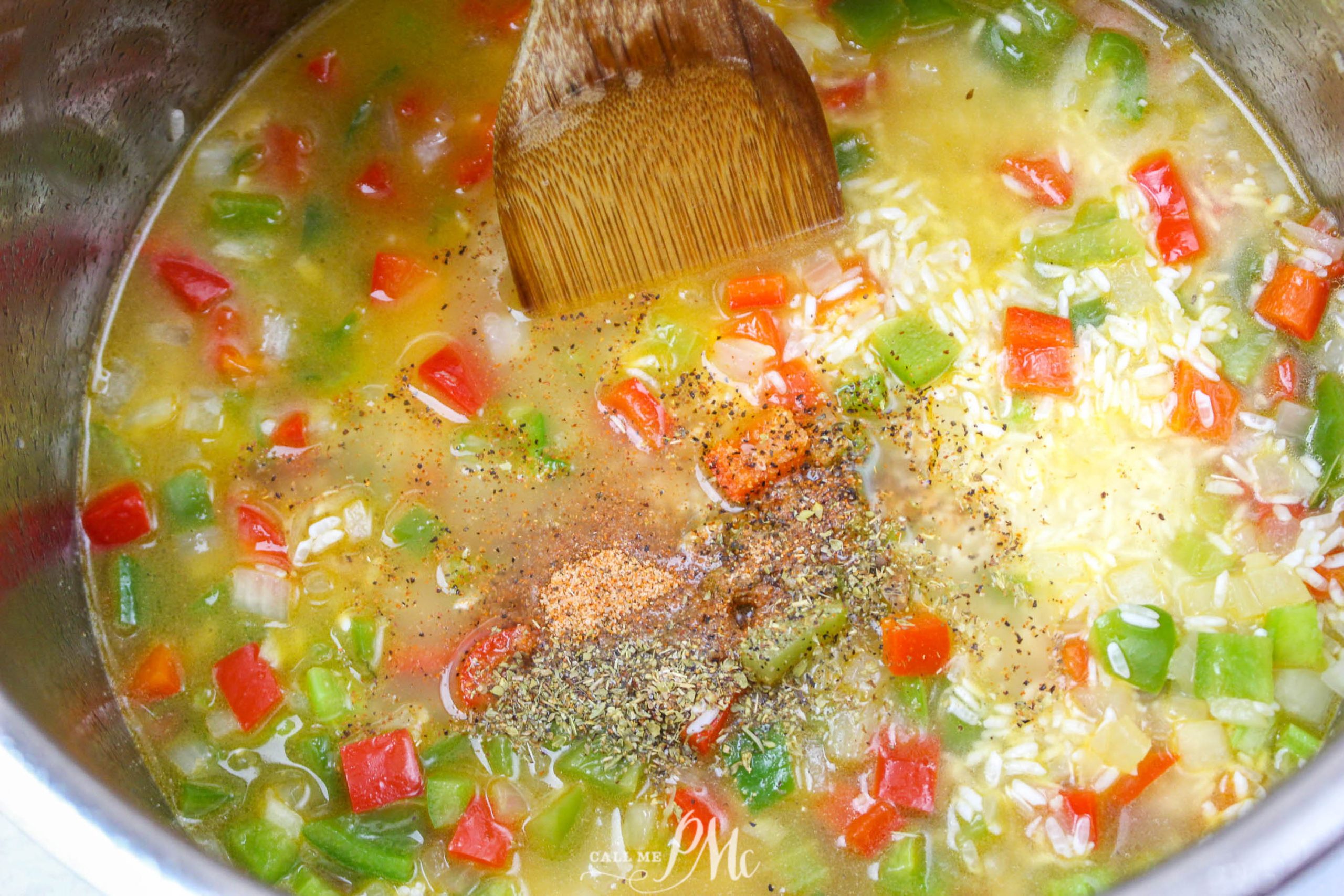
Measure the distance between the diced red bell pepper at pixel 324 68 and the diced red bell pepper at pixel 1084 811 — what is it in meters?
3.36

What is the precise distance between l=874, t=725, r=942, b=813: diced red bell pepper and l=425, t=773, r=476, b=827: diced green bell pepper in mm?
1250

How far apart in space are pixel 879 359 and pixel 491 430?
1.28 metres

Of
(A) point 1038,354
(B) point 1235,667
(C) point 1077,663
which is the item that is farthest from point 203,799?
(B) point 1235,667

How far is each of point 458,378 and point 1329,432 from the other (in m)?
2.78

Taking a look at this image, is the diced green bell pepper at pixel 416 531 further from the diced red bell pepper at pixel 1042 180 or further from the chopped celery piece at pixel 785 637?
the diced red bell pepper at pixel 1042 180

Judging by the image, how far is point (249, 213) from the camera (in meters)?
3.65

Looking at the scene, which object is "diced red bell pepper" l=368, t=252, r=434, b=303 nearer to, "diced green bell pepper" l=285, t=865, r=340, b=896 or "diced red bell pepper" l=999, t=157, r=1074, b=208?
"diced green bell pepper" l=285, t=865, r=340, b=896

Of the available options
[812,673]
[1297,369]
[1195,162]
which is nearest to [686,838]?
[812,673]

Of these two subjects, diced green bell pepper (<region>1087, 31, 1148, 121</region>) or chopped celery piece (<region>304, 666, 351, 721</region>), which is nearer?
chopped celery piece (<region>304, 666, 351, 721</region>)

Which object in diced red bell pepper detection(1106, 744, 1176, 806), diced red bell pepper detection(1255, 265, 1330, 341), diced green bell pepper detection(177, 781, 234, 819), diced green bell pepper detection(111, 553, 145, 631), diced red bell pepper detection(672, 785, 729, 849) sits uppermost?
diced red bell pepper detection(1255, 265, 1330, 341)

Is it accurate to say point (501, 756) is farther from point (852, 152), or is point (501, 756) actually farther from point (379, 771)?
point (852, 152)

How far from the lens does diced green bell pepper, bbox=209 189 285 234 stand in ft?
12.0

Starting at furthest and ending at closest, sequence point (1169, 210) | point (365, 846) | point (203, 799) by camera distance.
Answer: point (1169, 210)
point (203, 799)
point (365, 846)

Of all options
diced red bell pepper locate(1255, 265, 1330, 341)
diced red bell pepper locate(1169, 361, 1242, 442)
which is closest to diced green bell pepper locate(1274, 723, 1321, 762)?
diced red bell pepper locate(1169, 361, 1242, 442)
